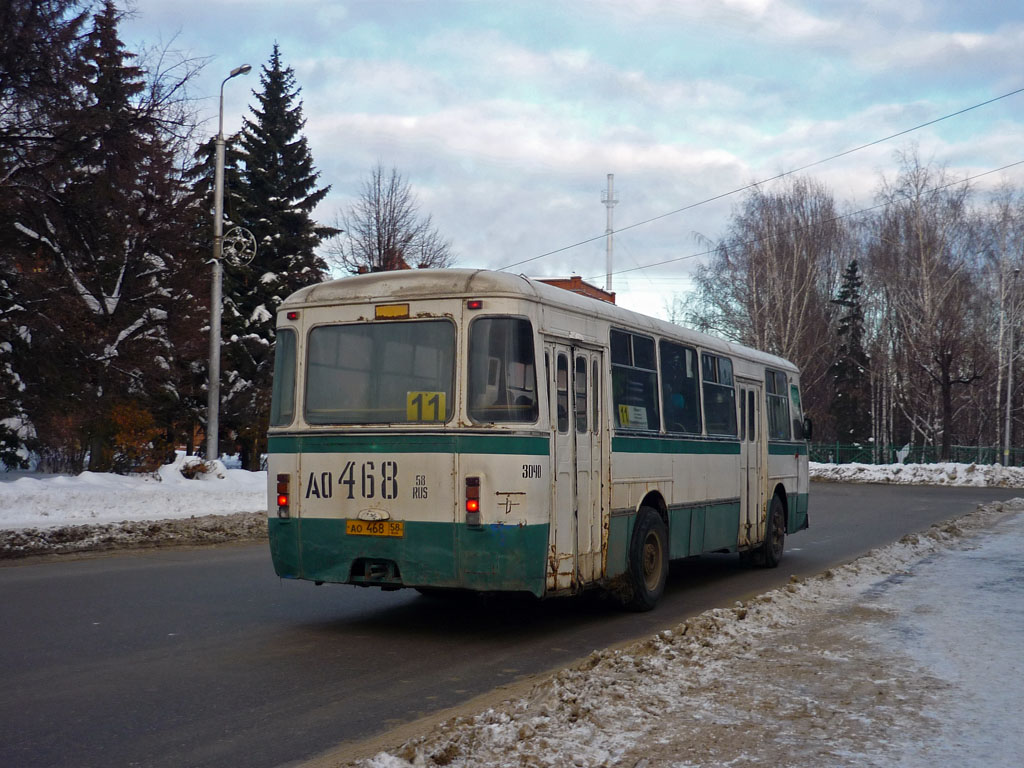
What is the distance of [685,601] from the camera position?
11.6 metres

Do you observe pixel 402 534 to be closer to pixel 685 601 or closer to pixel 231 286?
pixel 685 601

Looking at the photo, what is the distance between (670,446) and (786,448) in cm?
517

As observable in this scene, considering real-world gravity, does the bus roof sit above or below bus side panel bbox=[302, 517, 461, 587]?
above

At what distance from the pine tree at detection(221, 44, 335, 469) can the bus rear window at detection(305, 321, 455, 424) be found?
27650 mm

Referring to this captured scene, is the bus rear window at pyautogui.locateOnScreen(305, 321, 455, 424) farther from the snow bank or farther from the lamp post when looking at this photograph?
the lamp post

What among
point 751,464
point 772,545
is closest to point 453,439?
point 751,464

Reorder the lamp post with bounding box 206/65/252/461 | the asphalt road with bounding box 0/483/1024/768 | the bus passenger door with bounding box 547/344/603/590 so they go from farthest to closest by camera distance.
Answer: the lamp post with bounding box 206/65/252/461, the bus passenger door with bounding box 547/344/603/590, the asphalt road with bounding box 0/483/1024/768

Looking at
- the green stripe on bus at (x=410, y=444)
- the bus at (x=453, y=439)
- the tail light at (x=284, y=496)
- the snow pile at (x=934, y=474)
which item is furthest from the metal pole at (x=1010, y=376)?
the tail light at (x=284, y=496)

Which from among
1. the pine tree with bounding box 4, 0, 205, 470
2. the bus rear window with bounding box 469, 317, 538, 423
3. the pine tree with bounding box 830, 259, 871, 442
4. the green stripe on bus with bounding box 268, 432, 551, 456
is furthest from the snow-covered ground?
the pine tree with bounding box 830, 259, 871, 442

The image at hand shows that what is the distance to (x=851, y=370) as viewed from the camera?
72625 millimetres

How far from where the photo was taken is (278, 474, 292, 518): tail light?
30.1ft

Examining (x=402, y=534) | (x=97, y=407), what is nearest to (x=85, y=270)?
(x=97, y=407)

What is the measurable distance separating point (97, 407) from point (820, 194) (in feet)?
169

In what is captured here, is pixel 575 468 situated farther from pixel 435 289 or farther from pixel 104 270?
pixel 104 270
